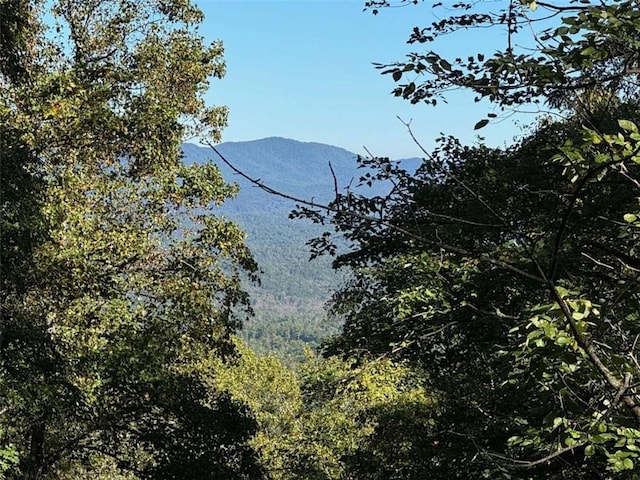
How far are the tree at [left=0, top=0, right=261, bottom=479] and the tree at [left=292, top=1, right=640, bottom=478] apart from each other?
1.69 meters

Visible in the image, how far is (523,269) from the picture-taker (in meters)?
2.41

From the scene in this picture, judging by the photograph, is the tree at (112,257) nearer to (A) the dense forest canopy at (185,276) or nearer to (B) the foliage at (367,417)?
(A) the dense forest canopy at (185,276)

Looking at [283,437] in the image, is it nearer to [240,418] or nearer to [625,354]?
[240,418]

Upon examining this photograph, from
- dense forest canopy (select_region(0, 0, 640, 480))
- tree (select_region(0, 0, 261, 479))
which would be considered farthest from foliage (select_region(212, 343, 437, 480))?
tree (select_region(0, 0, 261, 479))

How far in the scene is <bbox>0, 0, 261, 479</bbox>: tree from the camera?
5.03 meters

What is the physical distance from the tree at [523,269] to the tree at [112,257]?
1.69m

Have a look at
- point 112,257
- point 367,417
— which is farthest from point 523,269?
point 367,417

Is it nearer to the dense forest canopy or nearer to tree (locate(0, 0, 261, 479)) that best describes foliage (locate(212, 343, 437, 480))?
the dense forest canopy

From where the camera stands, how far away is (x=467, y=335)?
5.13 metres

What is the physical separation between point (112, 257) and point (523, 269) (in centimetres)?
519

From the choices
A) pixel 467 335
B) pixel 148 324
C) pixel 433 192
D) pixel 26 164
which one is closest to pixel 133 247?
pixel 148 324

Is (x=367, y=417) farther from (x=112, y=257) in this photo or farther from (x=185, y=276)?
(x=112, y=257)

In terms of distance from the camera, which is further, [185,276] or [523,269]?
[185,276]

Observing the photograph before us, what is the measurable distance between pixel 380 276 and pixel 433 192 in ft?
3.37
